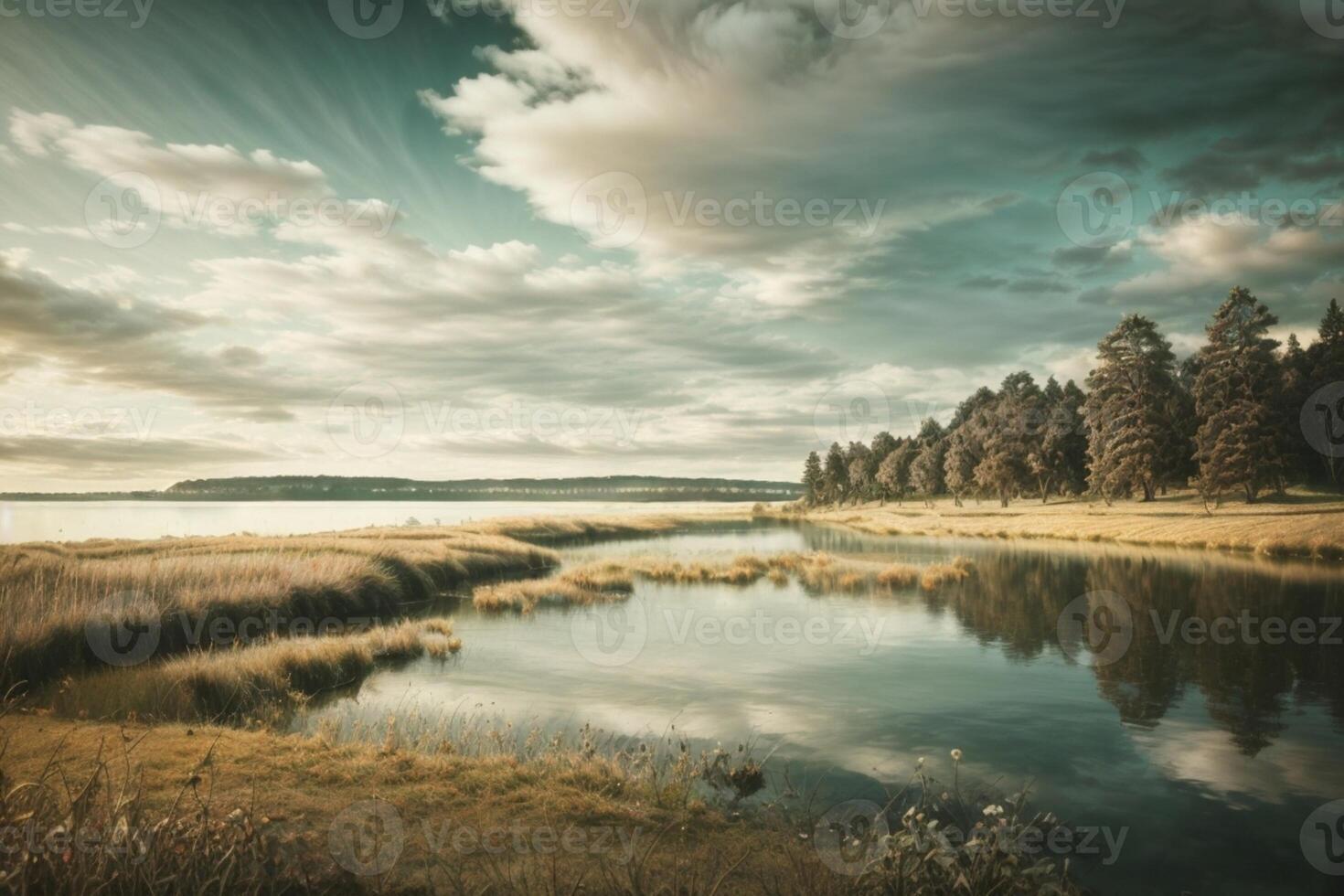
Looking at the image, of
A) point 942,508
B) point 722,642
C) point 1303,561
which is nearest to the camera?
point 722,642

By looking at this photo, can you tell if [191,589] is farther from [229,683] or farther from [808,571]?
[808,571]

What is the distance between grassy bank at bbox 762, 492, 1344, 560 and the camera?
46.8 metres

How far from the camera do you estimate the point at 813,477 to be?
562 feet

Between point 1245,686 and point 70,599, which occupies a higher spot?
point 70,599

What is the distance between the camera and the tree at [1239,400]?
58.5 meters

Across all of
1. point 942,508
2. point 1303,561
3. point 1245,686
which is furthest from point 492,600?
point 942,508

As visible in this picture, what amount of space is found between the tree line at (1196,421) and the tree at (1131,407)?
114 mm

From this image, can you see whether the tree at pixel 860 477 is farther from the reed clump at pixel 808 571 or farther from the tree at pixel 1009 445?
the reed clump at pixel 808 571

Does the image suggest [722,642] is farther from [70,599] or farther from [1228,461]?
[1228,461]

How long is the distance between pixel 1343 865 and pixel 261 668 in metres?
20.6

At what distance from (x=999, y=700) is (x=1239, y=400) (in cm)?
5798

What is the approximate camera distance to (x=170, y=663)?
55.0ft

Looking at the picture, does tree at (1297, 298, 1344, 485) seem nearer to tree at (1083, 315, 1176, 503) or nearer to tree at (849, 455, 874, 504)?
tree at (1083, 315, 1176, 503)

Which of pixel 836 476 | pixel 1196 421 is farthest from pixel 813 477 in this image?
pixel 1196 421
